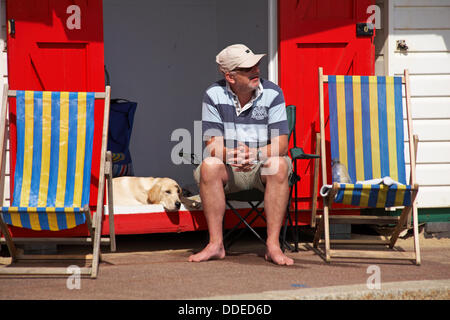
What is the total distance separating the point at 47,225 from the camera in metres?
3.98

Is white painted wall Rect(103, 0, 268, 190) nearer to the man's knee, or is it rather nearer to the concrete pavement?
the concrete pavement

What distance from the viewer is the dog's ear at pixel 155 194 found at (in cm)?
497

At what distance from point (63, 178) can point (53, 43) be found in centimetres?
101

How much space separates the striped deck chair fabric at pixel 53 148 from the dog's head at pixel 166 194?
2.56ft

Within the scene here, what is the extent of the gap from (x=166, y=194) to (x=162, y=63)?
3141 millimetres

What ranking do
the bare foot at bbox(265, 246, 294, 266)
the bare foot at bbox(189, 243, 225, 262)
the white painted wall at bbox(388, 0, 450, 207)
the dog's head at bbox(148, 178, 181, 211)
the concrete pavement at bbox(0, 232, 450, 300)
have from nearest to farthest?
the concrete pavement at bbox(0, 232, 450, 300) < the bare foot at bbox(265, 246, 294, 266) < the bare foot at bbox(189, 243, 225, 262) < the dog's head at bbox(148, 178, 181, 211) < the white painted wall at bbox(388, 0, 450, 207)

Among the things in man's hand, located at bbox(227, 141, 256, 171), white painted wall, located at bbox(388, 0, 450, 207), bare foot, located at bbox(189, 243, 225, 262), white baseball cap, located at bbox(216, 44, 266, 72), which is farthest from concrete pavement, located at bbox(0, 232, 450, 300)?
white baseball cap, located at bbox(216, 44, 266, 72)

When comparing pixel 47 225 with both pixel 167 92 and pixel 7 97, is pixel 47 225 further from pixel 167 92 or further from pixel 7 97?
pixel 167 92

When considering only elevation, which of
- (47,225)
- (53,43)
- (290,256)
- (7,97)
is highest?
(53,43)

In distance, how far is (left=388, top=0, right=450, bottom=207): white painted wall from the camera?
5258 millimetres

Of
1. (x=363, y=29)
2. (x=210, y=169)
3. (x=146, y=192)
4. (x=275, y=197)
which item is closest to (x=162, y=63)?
(x=146, y=192)

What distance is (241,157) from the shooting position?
4.29 meters

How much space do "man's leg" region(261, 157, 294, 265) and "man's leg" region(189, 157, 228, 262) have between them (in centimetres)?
28

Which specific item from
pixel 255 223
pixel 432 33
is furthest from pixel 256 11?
pixel 255 223
